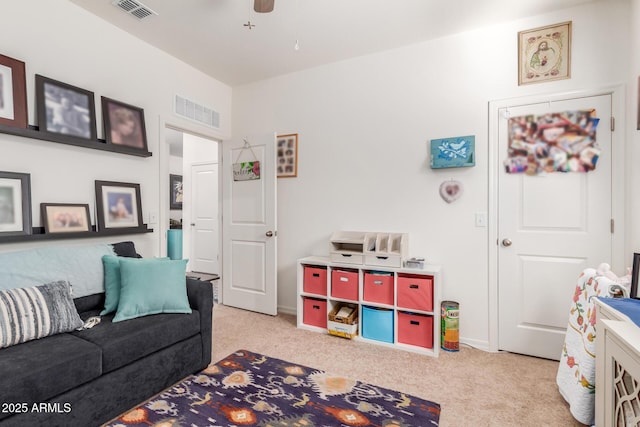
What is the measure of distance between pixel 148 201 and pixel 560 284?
3569mm

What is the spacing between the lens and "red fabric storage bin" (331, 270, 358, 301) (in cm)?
282

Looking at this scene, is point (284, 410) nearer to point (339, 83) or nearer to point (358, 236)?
point (358, 236)

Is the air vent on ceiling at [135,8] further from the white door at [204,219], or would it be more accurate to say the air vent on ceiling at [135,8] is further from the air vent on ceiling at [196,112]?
the white door at [204,219]

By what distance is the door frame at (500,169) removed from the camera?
2211 mm

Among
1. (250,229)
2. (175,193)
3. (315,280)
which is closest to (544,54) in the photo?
(315,280)

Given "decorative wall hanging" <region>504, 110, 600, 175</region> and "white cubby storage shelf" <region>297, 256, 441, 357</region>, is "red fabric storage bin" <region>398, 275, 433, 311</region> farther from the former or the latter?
"decorative wall hanging" <region>504, 110, 600, 175</region>

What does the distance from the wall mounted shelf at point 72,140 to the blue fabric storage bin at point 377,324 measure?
245 cm

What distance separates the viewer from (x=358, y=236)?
3.06m

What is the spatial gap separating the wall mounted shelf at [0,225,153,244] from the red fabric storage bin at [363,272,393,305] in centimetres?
206

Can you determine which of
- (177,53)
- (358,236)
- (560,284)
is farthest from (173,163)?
(560,284)

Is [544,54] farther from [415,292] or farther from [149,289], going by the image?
[149,289]

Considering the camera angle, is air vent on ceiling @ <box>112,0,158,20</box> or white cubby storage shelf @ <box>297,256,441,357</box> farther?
white cubby storage shelf @ <box>297,256,441,357</box>

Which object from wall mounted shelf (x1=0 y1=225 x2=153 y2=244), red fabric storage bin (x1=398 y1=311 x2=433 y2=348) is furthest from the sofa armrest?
red fabric storage bin (x1=398 y1=311 x2=433 y2=348)

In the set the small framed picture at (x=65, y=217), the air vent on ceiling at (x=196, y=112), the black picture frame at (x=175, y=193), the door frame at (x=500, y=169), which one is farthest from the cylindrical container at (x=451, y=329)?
the black picture frame at (x=175, y=193)
